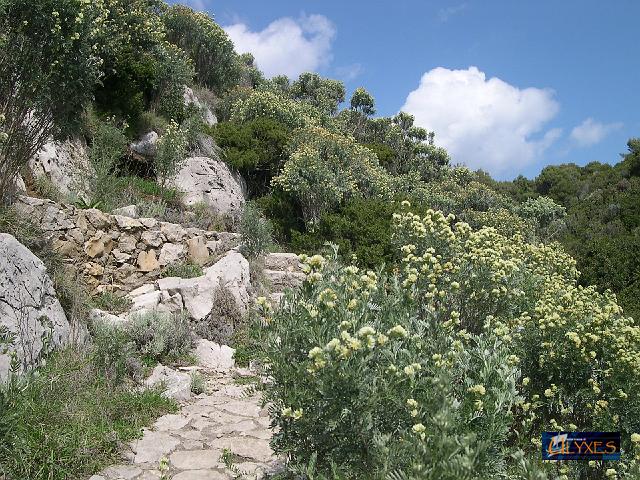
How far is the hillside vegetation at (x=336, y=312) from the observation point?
2.60m

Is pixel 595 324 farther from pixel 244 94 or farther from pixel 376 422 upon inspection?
pixel 244 94

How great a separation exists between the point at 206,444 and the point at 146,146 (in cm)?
846

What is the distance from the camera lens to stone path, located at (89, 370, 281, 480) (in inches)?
152

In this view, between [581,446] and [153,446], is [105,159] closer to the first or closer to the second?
[153,446]

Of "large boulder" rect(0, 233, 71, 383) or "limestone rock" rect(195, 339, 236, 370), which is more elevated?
"large boulder" rect(0, 233, 71, 383)

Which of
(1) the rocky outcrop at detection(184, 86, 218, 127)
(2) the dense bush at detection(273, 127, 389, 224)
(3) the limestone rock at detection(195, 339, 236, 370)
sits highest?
(1) the rocky outcrop at detection(184, 86, 218, 127)

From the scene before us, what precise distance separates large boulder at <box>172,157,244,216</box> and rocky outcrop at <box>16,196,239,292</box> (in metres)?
2.54

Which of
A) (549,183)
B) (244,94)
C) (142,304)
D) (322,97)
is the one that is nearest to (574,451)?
(142,304)

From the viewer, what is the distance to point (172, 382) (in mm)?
5480

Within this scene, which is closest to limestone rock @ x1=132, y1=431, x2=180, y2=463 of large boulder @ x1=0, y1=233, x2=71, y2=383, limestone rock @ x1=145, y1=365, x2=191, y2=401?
limestone rock @ x1=145, y1=365, x2=191, y2=401

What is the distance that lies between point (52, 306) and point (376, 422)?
413 cm

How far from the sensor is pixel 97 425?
4.11 metres

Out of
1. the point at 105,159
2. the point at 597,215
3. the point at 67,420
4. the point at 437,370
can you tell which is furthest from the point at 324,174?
the point at 597,215

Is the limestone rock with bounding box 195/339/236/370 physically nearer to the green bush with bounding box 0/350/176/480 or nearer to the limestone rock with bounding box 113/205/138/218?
the green bush with bounding box 0/350/176/480
